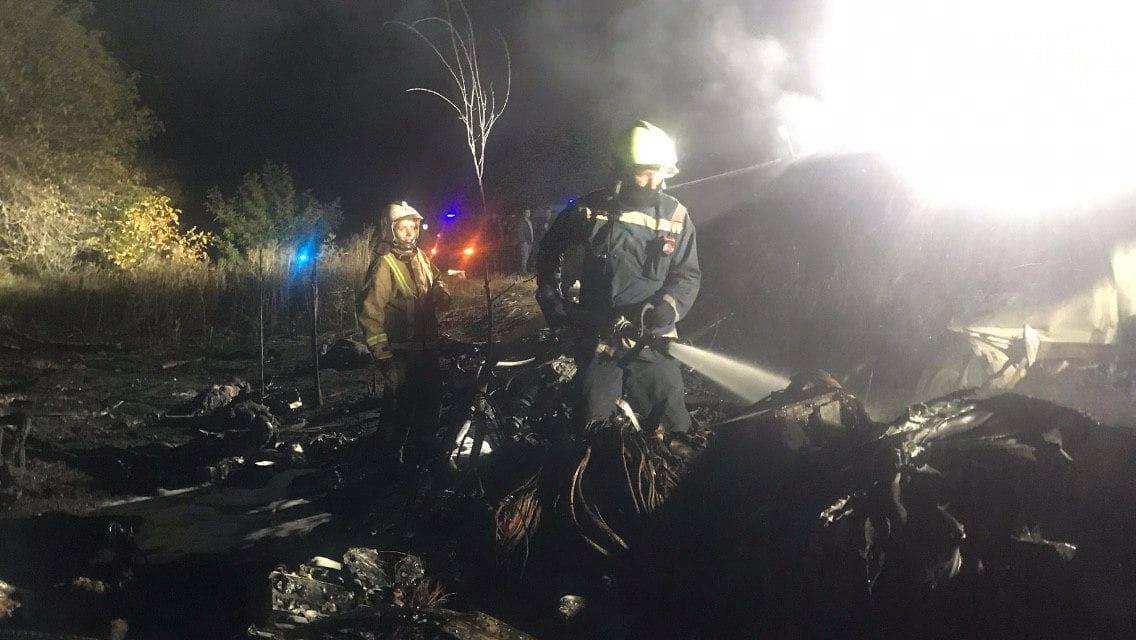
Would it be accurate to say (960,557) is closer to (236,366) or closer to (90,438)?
(90,438)

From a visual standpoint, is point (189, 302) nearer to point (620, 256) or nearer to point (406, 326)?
point (406, 326)

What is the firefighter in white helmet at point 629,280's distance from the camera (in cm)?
434

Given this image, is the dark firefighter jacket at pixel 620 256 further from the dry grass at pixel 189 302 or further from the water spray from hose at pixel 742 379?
the dry grass at pixel 189 302

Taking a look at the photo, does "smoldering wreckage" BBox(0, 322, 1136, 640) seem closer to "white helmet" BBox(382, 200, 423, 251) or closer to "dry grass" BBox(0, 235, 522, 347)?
"white helmet" BBox(382, 200, 423, 251)

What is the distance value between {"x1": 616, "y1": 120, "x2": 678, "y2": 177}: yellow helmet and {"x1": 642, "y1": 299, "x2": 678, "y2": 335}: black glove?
722mm

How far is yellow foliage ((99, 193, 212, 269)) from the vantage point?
2277 centimetres

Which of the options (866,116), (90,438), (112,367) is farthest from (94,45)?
(866,116)

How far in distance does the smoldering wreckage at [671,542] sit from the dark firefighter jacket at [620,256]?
1.60 feet

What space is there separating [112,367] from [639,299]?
947 cm

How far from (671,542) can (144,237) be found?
23547 millimetres

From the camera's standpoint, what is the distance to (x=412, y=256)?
5922 mm

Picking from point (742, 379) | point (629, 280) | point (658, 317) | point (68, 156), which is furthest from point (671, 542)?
point (68, 156)

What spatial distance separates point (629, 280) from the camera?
448 cm

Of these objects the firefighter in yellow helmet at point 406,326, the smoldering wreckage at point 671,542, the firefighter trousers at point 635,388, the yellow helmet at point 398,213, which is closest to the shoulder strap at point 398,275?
the firefighter in yellow helmet at point 406,326
